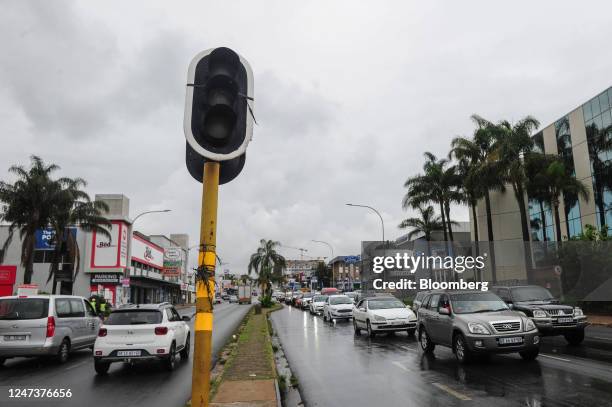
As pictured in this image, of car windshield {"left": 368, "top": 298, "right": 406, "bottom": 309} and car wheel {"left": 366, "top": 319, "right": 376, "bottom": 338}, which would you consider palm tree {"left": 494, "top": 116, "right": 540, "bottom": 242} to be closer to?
car windshield {"left": 368, "top": 298, "right": 406, "bottom": 309}

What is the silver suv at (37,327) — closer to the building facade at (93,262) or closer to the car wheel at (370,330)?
the car wheel at (370,330)

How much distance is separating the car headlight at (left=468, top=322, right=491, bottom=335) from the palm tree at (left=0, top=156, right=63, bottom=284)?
3438 centimetres

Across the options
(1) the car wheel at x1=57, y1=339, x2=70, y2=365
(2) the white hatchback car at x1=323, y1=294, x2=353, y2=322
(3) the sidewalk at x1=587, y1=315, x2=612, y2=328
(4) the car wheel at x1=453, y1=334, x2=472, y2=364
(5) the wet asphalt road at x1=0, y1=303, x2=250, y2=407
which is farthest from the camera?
(2) the white hatchback car at x1=323, y1=294, x2=353, y2=322

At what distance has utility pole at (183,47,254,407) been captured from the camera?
13.4 ft

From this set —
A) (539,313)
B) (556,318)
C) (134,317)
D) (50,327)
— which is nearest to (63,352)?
(50,327)

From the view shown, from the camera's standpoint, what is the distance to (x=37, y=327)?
12.7 metres

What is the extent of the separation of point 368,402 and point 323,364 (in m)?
4.56

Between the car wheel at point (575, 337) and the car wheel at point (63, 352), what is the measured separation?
1479 centimetres

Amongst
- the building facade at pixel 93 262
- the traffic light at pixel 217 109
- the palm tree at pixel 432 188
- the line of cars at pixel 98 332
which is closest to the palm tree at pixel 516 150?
the palm tree at pixel 432 188

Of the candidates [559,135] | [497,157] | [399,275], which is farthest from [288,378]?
[399,275]

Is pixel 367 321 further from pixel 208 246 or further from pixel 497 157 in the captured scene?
pixel 497 157

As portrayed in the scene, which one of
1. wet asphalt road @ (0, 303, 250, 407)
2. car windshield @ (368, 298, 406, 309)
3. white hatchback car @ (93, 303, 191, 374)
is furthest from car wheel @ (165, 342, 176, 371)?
car windshield @ (368, 298, 406, 309)

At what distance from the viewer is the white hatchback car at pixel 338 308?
30406 millimetres

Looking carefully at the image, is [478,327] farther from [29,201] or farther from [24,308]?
[29,201]
